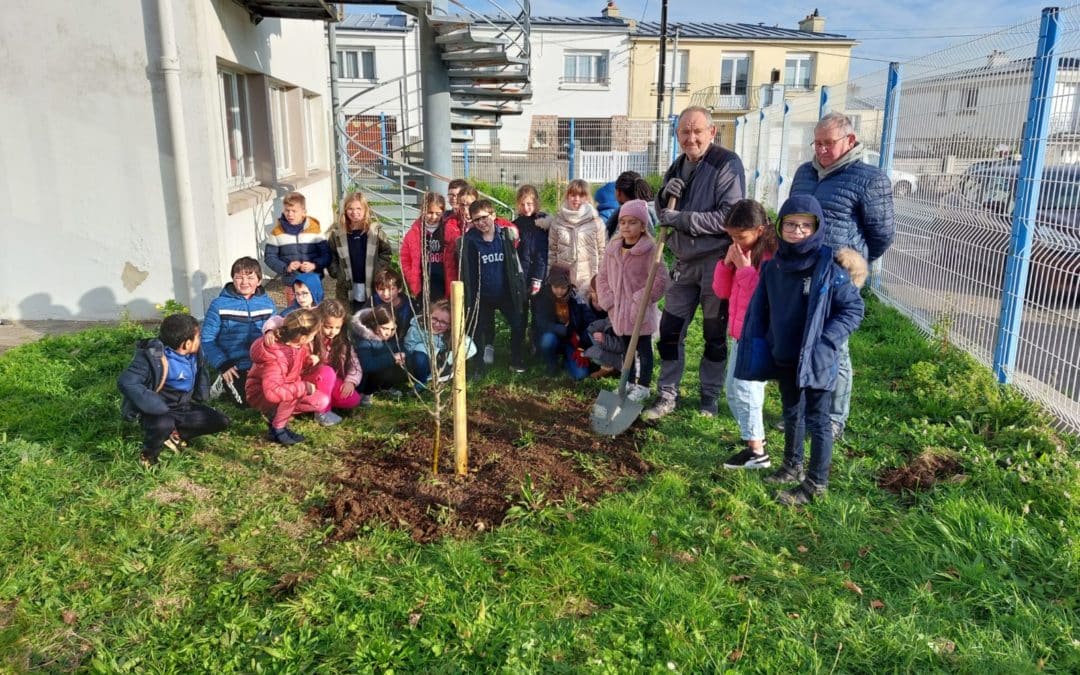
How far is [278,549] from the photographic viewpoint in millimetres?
3312

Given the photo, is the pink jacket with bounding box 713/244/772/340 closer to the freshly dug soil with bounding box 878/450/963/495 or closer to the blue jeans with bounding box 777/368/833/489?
the blue jeans with bounding box 777/368/833/489

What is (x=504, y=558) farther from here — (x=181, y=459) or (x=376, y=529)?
(x=181, y=459)

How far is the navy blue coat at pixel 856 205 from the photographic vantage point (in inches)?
160

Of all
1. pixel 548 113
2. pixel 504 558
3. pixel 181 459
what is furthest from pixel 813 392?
pixel 548 113

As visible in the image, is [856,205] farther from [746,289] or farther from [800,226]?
[800,226]

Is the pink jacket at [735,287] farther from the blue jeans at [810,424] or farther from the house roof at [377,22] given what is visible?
the house roof at [377,22]

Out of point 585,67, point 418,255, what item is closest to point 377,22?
point 585,67

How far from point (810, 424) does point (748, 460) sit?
1.52ft

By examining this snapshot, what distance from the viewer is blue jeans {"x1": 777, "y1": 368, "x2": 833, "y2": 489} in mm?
3658

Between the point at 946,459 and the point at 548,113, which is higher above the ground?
the point at 548,113

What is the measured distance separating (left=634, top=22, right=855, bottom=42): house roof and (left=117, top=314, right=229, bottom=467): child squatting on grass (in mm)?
32827

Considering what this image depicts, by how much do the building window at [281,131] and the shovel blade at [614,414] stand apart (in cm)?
624

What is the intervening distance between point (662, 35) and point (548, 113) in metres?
6.46

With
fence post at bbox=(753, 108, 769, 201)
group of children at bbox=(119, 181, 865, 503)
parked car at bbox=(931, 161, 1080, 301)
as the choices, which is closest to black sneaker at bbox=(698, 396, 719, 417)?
group of children at bbox=(119, 181, 865, 503)
